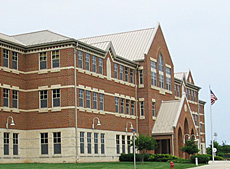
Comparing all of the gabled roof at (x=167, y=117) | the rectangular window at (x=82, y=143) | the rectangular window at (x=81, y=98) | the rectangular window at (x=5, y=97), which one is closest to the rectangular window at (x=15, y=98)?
the rectangular window at (x=5, y=97)

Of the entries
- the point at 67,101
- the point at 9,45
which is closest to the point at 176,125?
the point at 67,101

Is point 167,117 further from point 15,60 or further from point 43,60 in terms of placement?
point 15,60

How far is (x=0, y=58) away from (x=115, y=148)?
55.5ft

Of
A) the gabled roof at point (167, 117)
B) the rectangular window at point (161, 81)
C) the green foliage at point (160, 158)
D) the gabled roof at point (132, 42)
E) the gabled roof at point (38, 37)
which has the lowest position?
the green foliage at point (160, 158)

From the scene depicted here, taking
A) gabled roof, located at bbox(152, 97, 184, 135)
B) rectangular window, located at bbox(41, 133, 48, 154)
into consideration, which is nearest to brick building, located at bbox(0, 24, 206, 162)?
rectangular window, located at bbox(41, 133, 48, 154)

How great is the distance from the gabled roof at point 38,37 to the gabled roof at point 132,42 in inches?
515

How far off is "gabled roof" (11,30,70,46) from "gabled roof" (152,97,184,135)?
1890 centimetres

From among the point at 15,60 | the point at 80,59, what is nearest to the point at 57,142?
the point at 80,59

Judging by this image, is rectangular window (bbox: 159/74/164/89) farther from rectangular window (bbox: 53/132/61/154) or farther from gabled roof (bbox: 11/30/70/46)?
rectangular window (bbox: 53/132/61/154)

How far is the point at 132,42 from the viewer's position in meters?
62.5

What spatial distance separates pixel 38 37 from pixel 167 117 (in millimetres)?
20478

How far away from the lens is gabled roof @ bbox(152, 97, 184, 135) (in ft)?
192

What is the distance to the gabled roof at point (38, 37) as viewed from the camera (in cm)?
4731

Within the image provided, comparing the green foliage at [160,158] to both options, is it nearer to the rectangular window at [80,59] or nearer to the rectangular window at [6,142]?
the rectangular window at [80,59]
